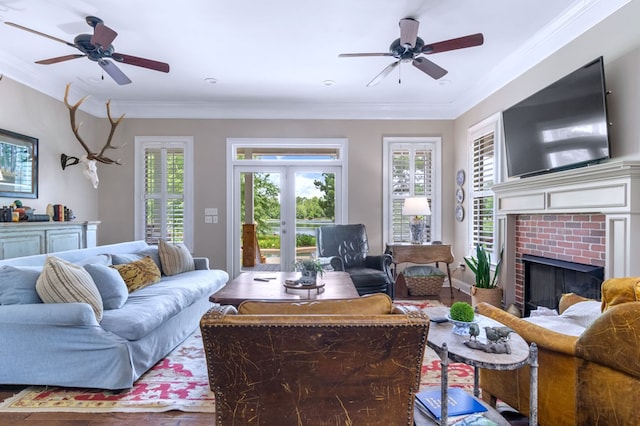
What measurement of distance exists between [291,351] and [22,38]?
414cm

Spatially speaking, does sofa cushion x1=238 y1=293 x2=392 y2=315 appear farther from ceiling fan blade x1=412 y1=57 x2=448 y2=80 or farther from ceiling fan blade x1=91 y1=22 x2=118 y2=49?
ceiling fan blade x1=412 y1=57 x2=448 y2=80

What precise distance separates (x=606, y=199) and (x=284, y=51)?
3.09 metres

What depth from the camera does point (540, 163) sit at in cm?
327

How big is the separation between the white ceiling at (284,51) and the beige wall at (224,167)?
163 mm

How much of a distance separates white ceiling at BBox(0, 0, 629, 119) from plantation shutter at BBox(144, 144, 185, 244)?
0.63 meters

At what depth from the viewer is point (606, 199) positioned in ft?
8.37

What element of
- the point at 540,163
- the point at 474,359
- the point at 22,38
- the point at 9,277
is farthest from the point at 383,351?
the point at 22,38

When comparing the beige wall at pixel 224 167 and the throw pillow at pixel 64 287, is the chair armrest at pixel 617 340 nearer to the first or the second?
the throw pillow at pixel 64 287

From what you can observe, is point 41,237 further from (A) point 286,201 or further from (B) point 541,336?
(B) point 541,336

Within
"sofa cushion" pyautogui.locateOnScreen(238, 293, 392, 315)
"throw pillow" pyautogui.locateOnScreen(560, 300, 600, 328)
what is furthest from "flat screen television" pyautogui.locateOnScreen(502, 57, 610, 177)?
"sofa cushion" pyautogui.locateOnScreen(238, 293, 392, 315)

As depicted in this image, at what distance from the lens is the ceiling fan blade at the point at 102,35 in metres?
2.68

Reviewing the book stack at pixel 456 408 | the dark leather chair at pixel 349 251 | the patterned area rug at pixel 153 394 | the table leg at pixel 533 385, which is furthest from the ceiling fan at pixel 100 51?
the table leg at pixel 533 385

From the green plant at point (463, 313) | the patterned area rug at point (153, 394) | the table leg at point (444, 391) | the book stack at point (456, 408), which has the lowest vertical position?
the patterned area rug at point (153, 394)

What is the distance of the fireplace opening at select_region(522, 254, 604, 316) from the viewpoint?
2.84 m
